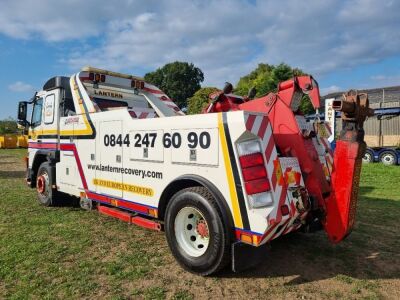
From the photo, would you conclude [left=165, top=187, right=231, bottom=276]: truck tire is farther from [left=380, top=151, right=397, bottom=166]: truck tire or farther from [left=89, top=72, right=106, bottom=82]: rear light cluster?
[left=380, top=151, right=397, bottom=166]: truck tire

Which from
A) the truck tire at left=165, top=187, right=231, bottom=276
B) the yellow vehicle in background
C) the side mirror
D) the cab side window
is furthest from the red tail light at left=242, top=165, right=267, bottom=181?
the yellow vehicle in background

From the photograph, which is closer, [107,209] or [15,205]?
[107,209]

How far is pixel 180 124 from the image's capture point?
4.50m

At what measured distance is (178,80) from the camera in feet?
162

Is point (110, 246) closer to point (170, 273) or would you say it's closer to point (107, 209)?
point (107, 209)

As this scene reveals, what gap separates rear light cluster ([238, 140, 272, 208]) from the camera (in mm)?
3785

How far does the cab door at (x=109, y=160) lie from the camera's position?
557 centimetres

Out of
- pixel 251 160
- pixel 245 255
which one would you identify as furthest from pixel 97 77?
pixel 245 255

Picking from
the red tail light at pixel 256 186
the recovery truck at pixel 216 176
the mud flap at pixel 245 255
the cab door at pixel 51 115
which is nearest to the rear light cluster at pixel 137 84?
the recovery truck at pixel 216 176

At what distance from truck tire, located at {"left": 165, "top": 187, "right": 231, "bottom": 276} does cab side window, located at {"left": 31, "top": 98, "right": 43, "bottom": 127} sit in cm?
476

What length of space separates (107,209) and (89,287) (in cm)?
197

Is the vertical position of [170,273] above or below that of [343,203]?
below

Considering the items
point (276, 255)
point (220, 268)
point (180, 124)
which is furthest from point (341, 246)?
point (180, 124)

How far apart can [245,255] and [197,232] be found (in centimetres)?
72
